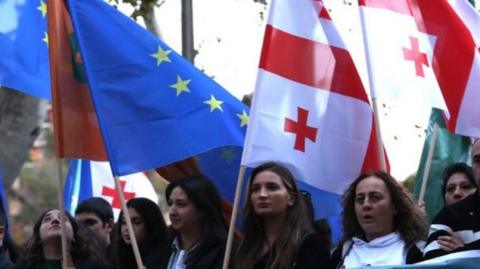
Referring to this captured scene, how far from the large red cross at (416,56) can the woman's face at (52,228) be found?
2.50 metres

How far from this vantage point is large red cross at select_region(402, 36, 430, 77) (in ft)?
33.0

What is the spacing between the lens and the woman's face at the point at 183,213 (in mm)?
9875

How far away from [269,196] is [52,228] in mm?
1903

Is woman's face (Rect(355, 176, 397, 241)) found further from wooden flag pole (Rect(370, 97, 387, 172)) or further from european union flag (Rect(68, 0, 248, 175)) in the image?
european union flag (Rect(68, 0, 248, 175))

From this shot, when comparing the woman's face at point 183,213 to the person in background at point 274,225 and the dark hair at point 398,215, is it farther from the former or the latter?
the dark hair at point 398,215

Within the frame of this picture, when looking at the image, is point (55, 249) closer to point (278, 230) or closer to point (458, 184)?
point (278, 230)

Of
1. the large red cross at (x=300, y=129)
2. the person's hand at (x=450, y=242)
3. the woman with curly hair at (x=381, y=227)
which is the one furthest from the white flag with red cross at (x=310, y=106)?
the person's hand at (x=450, y=242)

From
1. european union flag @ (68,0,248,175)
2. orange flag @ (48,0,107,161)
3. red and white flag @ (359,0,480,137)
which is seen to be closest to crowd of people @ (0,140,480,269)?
european union flag @ (68,0,248,175)

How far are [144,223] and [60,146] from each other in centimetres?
88

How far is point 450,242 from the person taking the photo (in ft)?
27.8

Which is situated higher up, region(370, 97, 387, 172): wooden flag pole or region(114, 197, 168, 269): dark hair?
region(370, 97, 387, 172): wooden flag pole

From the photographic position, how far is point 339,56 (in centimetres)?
996

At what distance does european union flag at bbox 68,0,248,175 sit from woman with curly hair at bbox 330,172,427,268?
1463mm

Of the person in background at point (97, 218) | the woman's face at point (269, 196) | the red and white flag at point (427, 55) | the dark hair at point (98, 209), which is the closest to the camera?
the woman's face at point (269, 196)
